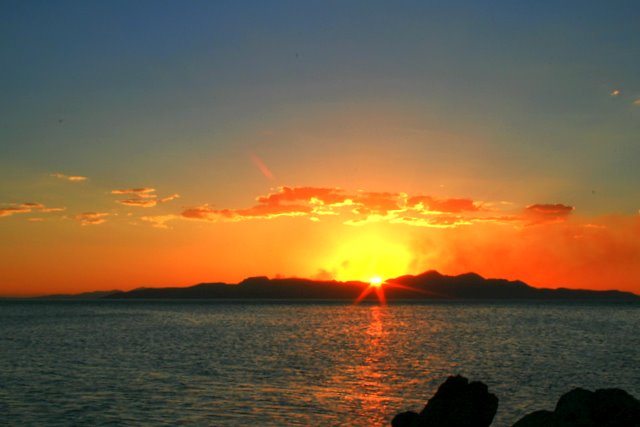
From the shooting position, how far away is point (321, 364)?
55844mm

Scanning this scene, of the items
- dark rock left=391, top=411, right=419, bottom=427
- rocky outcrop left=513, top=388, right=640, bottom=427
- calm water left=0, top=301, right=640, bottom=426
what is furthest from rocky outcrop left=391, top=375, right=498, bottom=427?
calm water left=0, top=301, right=640, bottom=426

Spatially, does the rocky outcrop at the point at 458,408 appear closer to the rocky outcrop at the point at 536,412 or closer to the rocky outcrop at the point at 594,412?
the rocky outcrop at the point at 536,412

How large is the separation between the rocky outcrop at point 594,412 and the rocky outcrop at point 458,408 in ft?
6.03

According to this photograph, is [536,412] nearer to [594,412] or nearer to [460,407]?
[594,412]

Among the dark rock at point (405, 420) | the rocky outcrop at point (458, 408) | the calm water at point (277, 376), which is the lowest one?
the calm water at point (277, 376)

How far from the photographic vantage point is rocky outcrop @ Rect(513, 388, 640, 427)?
21.5 metres

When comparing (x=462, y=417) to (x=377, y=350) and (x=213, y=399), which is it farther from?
(x=377, y=350)

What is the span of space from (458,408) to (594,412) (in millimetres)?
4853

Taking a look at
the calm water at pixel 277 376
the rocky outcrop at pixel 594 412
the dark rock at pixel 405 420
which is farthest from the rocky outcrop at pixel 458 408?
the calm water at pixel 277 376

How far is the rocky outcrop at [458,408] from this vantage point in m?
24.4

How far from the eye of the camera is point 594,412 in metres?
22.2

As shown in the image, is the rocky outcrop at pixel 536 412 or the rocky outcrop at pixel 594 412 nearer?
the rocky outcrop at pixel 594 412

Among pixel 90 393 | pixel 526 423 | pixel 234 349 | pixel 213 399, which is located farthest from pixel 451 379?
pixel 234 349

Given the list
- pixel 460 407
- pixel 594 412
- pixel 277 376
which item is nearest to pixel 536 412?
pixel 594 412
